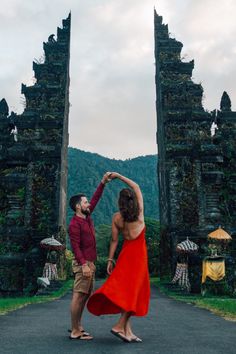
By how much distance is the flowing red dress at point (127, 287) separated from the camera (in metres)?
5.34

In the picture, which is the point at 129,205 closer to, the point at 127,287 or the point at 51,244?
the point at 127,287

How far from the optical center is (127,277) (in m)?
5.45

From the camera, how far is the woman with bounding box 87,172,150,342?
536 cm

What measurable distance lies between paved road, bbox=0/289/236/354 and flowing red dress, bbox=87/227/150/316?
0.42 m

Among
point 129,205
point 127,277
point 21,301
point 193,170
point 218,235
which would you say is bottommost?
point 21,301

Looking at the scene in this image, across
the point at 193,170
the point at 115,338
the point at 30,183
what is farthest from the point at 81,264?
the point at 193,170

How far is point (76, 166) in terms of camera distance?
224 feet

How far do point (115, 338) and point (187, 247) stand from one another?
1124 cm

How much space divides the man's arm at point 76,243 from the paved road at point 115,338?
40.0 inches

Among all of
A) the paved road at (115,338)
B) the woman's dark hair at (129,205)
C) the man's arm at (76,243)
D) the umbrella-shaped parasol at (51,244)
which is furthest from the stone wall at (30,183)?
the woman's dark hair at (129,205)

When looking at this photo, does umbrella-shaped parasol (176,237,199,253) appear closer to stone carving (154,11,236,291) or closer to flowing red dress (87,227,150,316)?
stone carving (154,11,236,291)

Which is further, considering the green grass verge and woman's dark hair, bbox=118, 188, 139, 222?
the green grass verge

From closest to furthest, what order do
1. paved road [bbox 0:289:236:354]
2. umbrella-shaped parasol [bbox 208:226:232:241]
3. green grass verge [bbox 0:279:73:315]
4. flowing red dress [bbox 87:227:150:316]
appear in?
1. paved road [bbox 0:289:236:354]
2. flowing red dress [bbox 87:227:150:316]
3. green grass verge [bbox 0:279:73:315]
4. umbrella-shaped parasol [bbox 208:226:232:241]

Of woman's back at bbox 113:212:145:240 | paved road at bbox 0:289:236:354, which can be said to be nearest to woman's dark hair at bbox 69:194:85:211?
woman's back at bbox 113:212:145:240
